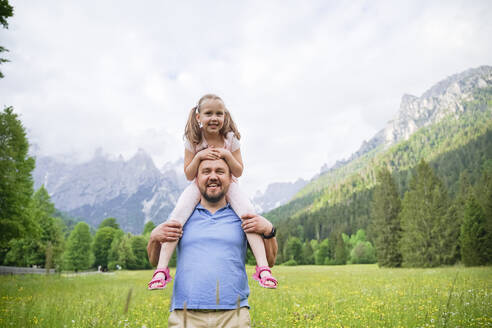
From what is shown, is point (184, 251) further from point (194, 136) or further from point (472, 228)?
point (472, 228)

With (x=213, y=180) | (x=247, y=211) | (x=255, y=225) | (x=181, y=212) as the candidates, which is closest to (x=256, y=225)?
(x=255, y=225)

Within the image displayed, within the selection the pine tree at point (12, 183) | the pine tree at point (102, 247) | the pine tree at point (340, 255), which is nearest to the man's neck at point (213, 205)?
the pine tree at point (12, 183)

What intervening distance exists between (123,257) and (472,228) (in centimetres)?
4960

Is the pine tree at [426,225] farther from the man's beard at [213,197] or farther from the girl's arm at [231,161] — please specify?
the man's beard at [213,197]

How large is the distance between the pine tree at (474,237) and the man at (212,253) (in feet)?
115

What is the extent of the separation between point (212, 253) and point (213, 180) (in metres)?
0.62

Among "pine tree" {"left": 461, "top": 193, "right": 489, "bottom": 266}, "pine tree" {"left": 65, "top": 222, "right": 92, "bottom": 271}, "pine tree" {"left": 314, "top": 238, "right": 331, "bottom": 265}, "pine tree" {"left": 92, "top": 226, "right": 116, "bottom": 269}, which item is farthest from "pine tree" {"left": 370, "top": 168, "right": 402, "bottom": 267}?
"pine tree" {"left": 92, "top": 226, "right": 116, "bottom": 269}

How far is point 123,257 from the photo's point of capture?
175 ft

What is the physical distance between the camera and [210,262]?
8.44 feet

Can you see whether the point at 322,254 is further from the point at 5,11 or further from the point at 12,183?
the point at 5,11

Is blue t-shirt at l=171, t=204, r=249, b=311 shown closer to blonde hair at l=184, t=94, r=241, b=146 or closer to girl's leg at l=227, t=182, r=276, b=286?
girl's leg at l=227, t=182, r=276, b=286

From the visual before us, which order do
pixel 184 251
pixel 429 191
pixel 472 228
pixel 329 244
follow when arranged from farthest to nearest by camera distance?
pixel 329 244 → pixel 429 191 → pixel 472 228 → pixel 184 251

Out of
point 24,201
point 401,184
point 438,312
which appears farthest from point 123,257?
point 401,184

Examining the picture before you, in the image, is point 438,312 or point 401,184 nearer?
point 438,312
